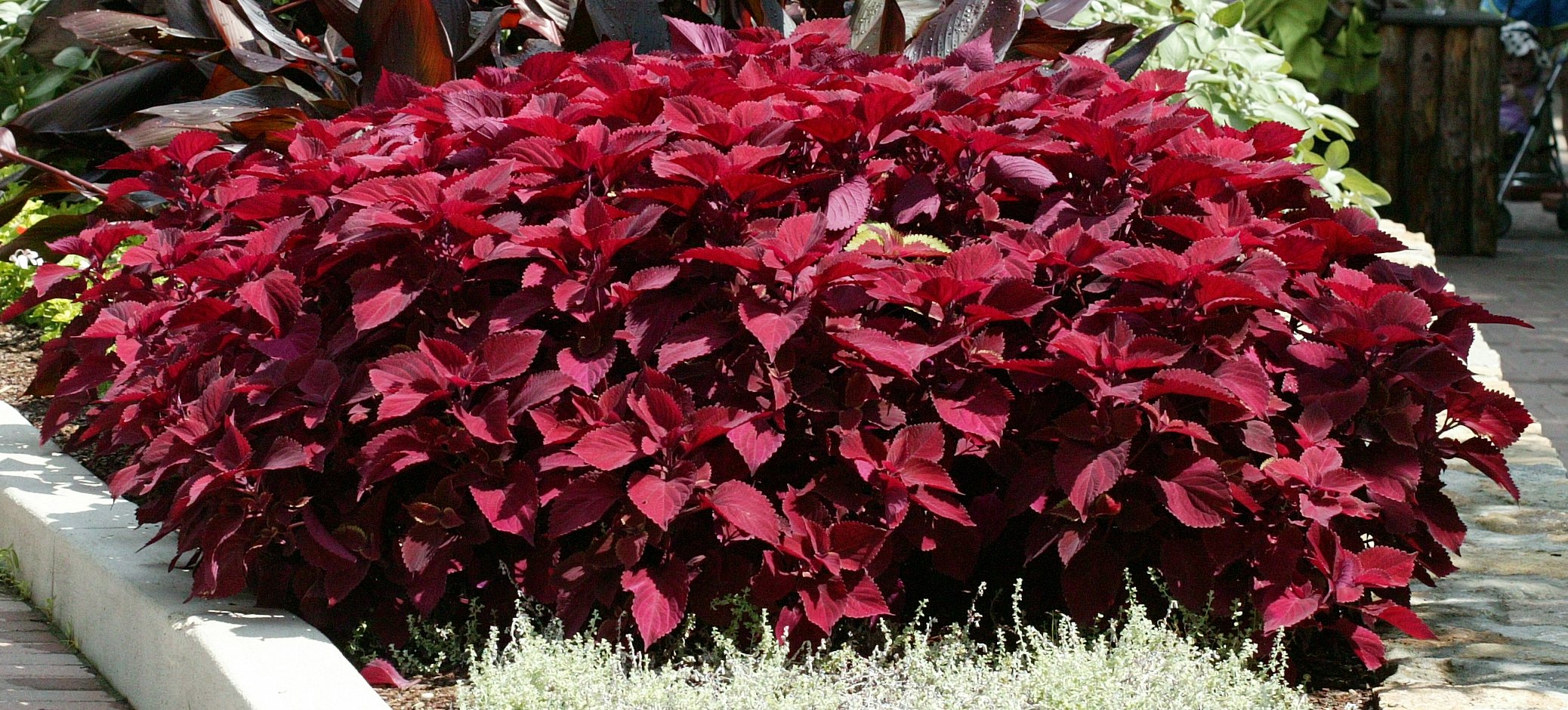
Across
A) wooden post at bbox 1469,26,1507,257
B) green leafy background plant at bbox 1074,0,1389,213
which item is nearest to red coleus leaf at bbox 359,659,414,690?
green leafy background plant at bbox 1074,0,1389,213

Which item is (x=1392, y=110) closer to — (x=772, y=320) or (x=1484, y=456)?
(x=1484, y=456)

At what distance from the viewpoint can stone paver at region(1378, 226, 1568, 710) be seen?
2.54 meters

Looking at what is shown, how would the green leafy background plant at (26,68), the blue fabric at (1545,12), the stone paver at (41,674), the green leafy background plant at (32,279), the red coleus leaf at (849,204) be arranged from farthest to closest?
the blue fabric at (1545,12)
the green leafy background plant at (26,68)
the green leafy background plant at (32,279)
the stone paver at (41,674)
the red coleus leaf at (849,204)

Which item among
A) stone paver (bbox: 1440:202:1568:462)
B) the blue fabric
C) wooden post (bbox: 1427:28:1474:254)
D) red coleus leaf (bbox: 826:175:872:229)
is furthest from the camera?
the blue fabric

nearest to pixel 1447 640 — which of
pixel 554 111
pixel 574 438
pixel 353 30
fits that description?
pixel 574 438

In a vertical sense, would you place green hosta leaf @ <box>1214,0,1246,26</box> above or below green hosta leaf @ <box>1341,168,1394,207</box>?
above

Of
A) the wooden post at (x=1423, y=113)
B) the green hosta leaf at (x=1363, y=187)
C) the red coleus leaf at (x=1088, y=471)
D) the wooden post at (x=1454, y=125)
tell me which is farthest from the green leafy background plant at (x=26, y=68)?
the wooden post at (x=1454, y=125)

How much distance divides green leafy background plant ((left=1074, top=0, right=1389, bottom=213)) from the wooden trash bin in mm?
4074

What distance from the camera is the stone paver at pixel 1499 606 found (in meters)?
2.54

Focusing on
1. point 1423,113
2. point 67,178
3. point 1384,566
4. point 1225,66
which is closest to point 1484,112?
point 1423,113

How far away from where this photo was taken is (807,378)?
242 cm

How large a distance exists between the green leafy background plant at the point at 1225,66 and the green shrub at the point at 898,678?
2.88m

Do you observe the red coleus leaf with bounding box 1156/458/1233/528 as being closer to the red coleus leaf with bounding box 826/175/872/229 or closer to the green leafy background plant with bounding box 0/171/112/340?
the red coleus leaf with bounding box 826/175/872/229

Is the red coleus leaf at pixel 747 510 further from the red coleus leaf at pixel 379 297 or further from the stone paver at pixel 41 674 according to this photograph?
the stone paver at pixel 41 674
